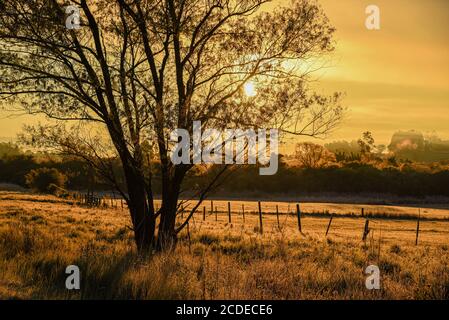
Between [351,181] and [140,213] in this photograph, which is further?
[351,181]

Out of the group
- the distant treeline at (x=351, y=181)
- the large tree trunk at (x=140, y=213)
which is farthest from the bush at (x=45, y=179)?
the large tree trunk at (x=140, y=213)

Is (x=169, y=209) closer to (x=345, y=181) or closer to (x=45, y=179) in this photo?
(x=45, y=179)

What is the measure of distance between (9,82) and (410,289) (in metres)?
12.2

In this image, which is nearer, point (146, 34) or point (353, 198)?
point (146, 34)

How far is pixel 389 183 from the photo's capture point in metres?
120

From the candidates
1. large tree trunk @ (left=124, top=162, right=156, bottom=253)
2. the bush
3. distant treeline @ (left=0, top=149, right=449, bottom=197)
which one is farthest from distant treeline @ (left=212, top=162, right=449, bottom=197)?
large tree trunk @ (left=124, top=162, right=156, bottom=253)

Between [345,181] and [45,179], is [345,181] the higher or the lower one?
the lower one

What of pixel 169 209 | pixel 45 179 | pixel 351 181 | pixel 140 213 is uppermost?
pixel 45 179

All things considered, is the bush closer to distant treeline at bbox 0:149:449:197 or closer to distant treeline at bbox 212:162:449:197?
distant treeline at bbox 0:149:449:197

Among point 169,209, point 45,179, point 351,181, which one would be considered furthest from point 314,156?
point 351,181

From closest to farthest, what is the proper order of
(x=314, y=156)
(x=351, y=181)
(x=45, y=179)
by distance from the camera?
(x=314, y=156), (x=45, y=179), (x=351, y=181)

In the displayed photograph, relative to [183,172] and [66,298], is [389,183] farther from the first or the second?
[66,298]
